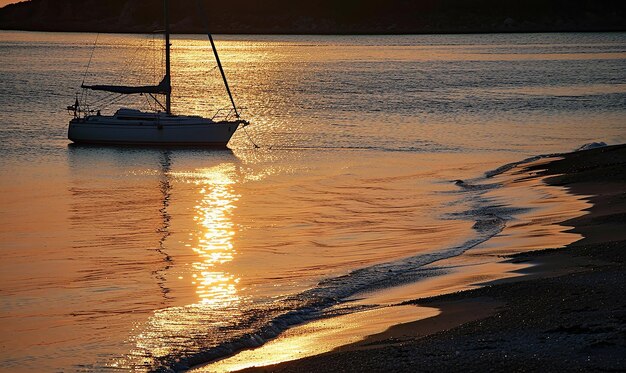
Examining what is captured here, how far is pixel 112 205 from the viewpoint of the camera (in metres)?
27.6

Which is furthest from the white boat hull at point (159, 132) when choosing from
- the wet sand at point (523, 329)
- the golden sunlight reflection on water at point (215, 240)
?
the wet sand at point (523, 329)

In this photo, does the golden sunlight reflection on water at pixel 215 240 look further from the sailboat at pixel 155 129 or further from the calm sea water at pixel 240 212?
the sailboat at pixel 155 129

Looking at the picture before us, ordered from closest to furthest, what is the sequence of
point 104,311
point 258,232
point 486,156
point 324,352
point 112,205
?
point 324,352
point 104,311
point 258,232
point 112,205
point 486,156

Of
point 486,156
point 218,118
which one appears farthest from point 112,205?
point 218,118

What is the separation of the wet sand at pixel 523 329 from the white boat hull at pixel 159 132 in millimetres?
29301

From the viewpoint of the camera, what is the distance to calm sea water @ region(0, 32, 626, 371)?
13953mm

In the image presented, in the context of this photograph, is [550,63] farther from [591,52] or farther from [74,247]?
[74,247]

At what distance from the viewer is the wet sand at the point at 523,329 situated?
1000 centimetres

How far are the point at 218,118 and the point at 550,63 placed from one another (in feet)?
213

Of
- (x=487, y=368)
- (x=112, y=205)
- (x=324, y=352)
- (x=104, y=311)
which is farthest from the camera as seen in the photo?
(x=112, y=205)

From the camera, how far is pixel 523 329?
11055 mm

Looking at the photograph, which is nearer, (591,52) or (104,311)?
(104,311)

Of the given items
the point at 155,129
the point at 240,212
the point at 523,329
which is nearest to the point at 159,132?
the point at 155,129

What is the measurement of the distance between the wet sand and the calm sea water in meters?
2.03
